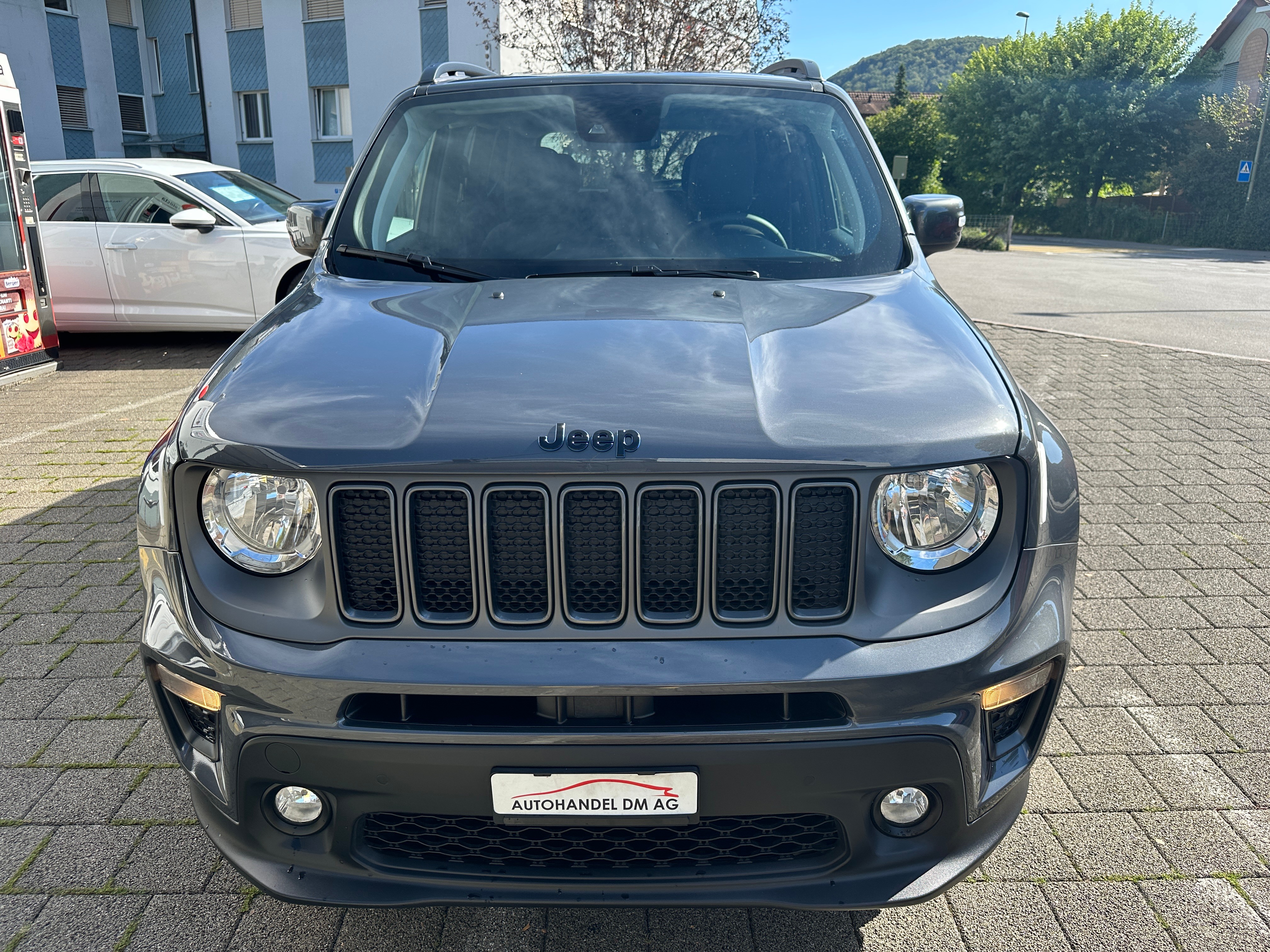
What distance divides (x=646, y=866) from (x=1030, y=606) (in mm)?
898

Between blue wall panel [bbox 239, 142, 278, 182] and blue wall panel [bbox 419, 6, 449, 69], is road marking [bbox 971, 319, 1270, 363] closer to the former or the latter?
blue wall panel [bbox 419, 6, 449, 69]

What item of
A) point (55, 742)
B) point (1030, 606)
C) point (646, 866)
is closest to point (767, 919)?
point (646, 866)

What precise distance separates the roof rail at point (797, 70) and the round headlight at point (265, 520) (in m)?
2.57

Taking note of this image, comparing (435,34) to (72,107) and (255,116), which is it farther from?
(72,107)

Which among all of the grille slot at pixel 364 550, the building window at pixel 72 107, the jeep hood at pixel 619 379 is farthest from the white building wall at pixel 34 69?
the grille slot at pixel 364 550

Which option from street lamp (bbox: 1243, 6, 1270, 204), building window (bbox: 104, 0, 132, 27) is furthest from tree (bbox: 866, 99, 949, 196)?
building window (bbox: 104, 0, 132, 27)

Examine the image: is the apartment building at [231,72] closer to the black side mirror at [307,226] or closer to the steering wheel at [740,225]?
the black side mirror at [307,226]

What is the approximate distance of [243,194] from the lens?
32.8 ft

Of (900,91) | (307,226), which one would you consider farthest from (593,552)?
(900,91)

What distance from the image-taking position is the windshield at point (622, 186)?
9.55ft

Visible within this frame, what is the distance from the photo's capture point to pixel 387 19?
84.9 feet

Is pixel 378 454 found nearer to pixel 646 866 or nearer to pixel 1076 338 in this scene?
pixel 646 866

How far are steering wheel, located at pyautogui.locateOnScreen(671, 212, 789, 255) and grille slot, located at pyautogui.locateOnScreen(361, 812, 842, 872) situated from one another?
1694 mm

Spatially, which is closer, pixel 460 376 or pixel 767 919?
pixel 460 376
